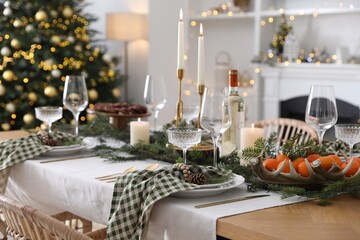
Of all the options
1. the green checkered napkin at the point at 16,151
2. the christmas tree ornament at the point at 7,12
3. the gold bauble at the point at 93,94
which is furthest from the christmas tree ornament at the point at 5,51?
the green checkered napkin at the point at 16,151

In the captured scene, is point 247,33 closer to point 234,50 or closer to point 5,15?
point 234,50

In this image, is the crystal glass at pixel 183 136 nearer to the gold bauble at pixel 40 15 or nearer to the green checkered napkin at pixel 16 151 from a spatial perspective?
the green checkered napkin at pixel 16 151

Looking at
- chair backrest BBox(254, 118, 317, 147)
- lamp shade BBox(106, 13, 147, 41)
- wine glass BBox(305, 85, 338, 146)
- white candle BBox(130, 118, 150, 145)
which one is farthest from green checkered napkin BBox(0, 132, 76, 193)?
lamp shade BBox(106, 13, 147, 41)

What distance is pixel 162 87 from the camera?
9.45 feet

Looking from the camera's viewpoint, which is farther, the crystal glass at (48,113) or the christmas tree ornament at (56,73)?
the christmas tree ornament at (56,73)

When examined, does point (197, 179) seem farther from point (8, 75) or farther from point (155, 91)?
point (8, 75)

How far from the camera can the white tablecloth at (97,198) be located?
1624 mm

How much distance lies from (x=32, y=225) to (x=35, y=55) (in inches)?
151

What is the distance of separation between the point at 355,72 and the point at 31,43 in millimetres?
2628

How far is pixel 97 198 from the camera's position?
1.95m

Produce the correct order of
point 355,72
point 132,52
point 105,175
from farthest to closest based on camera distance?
point 132,52 → point 355,72 → point 105,175

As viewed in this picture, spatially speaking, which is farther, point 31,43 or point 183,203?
point 31,43

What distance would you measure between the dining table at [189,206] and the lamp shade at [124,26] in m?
3.73

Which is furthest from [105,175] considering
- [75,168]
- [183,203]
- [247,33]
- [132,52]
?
[132,52]
